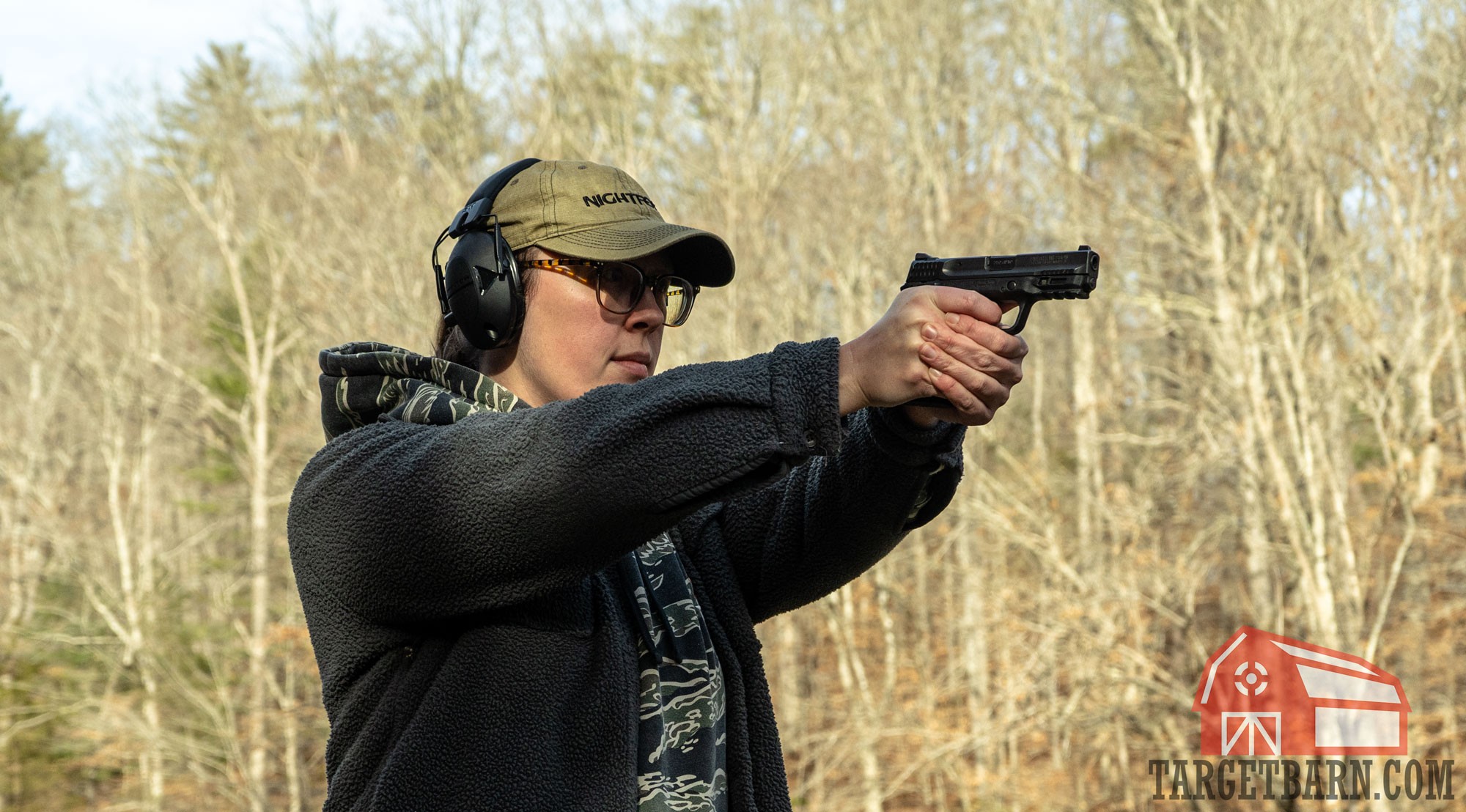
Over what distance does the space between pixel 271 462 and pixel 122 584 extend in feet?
8.56

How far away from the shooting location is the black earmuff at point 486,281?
73.9 inches

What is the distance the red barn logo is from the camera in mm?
8227

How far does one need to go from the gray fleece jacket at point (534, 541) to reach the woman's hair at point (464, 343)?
0.21 meters

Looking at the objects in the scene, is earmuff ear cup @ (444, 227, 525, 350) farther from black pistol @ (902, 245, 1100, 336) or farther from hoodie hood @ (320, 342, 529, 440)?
black pistol @ (902, 245, 1100, 336)

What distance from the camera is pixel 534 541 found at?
1.41 meters

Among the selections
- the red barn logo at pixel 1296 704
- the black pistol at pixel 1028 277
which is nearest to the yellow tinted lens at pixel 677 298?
the black pistol at pixel 1028 277

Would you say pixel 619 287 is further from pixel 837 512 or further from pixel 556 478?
pixel 556 478

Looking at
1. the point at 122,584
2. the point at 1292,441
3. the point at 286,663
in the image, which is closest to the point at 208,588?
the point at 122,584

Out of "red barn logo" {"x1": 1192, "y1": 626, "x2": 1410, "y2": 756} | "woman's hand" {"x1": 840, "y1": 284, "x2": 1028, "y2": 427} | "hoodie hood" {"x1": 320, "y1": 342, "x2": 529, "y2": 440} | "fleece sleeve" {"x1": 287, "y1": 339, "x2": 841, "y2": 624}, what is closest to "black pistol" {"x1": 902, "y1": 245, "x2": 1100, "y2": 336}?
"woman's hand" {"x1": 840, "y1": 284, "x2": 1028, "y2": 427}

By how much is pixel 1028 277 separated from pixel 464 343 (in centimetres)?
96

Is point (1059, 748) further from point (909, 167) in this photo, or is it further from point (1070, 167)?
point (909, 167)

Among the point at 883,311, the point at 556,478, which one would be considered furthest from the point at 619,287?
the point at 883,311

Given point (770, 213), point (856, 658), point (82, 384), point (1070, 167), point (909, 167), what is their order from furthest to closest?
1. point (82, 384)
2. point (909, 167)
3. point (770, 213)
4. point (856, 658)
5. point (1070, 167)

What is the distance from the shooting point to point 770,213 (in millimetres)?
15188
